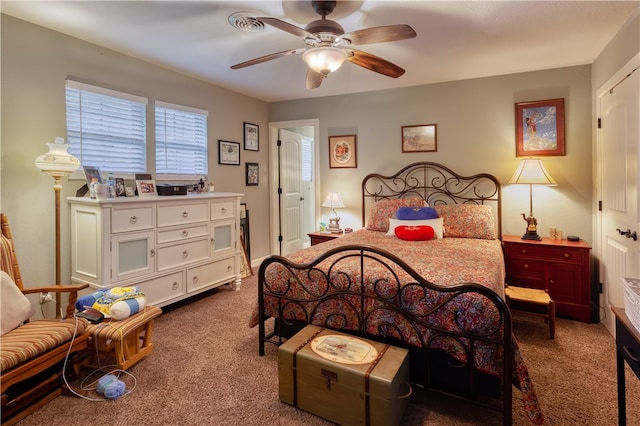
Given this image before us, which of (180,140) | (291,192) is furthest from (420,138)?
(180,140)

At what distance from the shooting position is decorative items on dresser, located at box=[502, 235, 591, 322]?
10.0ft

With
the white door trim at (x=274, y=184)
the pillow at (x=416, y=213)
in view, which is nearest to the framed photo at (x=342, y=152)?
the white door trim at (x=274, y=184)

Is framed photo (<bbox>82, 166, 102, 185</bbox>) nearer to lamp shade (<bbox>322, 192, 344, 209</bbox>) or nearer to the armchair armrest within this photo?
the armchair armrest

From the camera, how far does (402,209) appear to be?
372 centimetres

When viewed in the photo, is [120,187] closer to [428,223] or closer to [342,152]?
[342,152]

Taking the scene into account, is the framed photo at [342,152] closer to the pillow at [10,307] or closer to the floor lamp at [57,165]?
the floor lamp at [57,165]

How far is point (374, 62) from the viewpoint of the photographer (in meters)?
2.50

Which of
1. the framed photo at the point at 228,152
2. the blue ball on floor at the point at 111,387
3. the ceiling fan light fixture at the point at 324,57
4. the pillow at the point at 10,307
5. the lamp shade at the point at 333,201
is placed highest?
the ceiling fan light fixture at the point at 324,57

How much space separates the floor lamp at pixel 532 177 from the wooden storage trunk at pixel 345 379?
95.5 inches

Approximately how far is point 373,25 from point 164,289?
2895 mm

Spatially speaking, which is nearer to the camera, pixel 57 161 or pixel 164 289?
pixel 57 161

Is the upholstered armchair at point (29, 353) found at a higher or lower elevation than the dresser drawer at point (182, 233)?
lower

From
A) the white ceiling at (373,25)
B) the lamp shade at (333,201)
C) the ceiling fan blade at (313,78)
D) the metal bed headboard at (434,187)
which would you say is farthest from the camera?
the lamp shade at (333,201)

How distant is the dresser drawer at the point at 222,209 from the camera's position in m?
3.65
